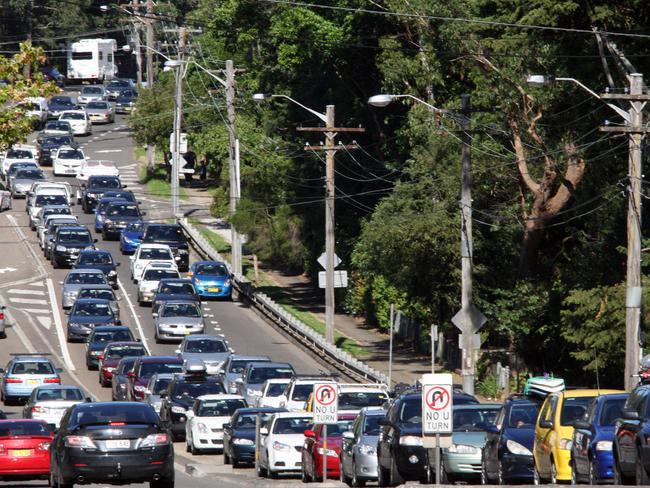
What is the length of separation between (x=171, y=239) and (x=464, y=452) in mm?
43015

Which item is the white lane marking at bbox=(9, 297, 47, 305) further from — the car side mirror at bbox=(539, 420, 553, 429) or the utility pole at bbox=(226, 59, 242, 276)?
the car side mirror at bbox=(539, 420, 553, 429)

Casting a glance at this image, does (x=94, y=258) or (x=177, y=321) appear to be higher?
(x=94, y=258)

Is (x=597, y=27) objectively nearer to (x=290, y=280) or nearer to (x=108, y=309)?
(x=108, y=309)

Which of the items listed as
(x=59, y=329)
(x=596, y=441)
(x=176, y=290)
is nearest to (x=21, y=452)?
(x=596, y=441)

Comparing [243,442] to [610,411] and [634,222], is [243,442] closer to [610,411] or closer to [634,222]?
[634,222]

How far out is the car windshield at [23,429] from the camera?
29062 millimetres

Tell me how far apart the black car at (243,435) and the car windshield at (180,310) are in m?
20.0

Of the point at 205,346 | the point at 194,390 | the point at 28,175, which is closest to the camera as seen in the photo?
the point at 194,390

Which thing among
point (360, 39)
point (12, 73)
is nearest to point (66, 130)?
point (360, 39)

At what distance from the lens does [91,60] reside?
132000 millimetres

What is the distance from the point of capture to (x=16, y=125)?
29422 mm

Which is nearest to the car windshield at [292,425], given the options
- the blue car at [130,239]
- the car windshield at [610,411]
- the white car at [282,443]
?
the white car at [282,443]

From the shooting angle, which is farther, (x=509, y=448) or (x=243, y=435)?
(x=243, y=435)

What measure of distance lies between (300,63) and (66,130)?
35.4 metres
